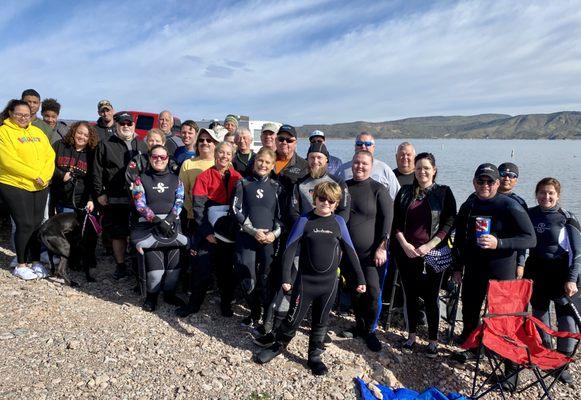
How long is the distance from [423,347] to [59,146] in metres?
5.23

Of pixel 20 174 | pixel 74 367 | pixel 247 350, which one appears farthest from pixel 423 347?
pixel 20 174

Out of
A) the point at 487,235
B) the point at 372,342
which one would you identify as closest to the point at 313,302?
the point at 372,342

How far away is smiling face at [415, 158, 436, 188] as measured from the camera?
3.85m

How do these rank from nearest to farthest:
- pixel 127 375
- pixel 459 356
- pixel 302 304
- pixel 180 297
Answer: pixel 127 375, pixel 302 304, pixel 459 356, pixel 180 297

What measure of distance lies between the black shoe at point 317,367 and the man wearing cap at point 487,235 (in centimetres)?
168

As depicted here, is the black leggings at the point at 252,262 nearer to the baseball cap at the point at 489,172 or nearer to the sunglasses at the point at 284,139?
the sunglasses at the point at 284,139

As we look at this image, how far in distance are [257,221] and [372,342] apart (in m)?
1.82

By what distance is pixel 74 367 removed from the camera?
3303mm

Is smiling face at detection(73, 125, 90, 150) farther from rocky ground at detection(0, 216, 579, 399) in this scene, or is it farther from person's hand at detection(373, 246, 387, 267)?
person's hand at detection(373, 246, 387, 267)

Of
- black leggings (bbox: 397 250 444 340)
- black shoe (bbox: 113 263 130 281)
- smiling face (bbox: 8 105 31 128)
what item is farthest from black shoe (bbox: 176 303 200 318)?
smiling face (bbox: 8 105 31 128)

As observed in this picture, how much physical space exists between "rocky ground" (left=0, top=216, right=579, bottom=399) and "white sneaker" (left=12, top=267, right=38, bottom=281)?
0.08 meters

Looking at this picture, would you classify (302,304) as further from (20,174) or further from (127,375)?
(20,174)

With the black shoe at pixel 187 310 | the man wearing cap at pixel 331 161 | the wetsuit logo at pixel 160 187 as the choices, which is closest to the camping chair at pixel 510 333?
the man wearing cap at pixel 331 161

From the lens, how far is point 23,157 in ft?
15.3
